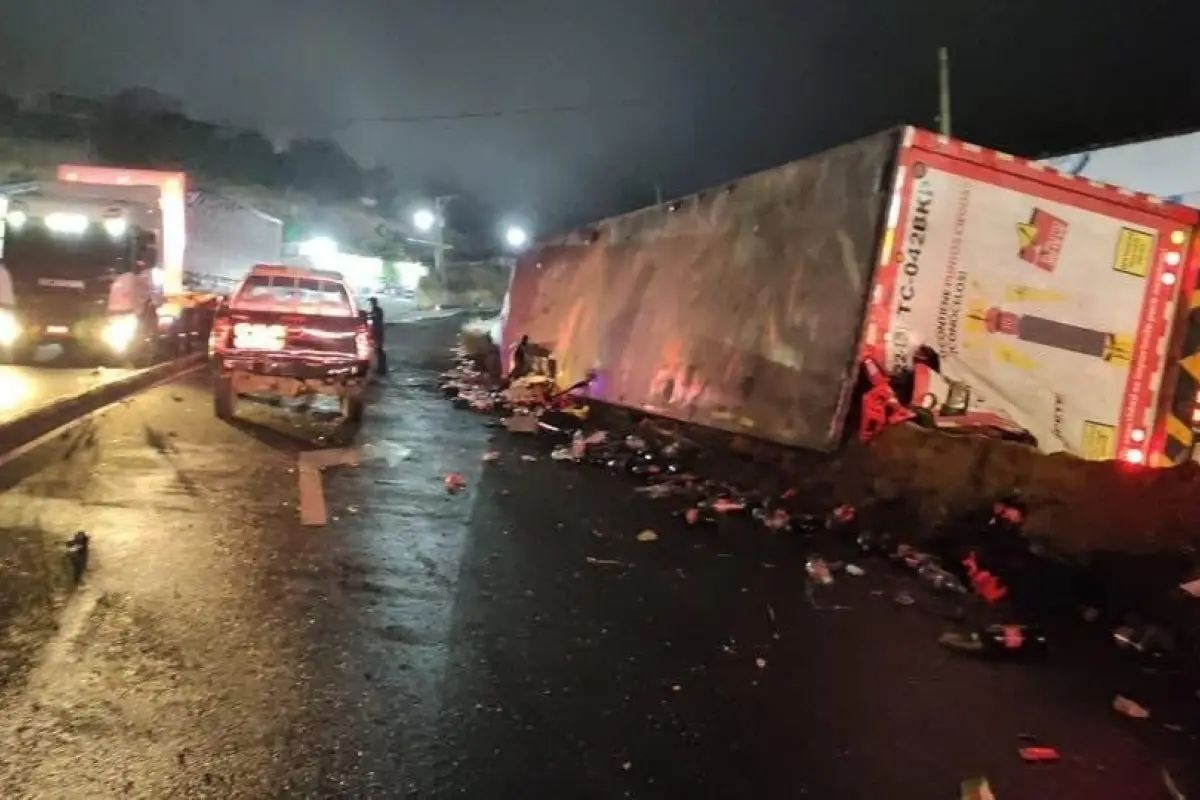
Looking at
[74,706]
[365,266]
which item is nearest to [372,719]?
[74,706]

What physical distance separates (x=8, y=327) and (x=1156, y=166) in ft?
66.3

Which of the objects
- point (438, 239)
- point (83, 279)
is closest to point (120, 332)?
point (83, 279)

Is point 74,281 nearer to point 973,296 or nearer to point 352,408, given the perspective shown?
point 352,408

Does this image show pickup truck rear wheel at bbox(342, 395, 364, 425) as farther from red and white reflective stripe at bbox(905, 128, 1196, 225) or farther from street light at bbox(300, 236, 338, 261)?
street light at bbox(300, 236, 338, 261)

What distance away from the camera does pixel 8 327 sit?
18.0m

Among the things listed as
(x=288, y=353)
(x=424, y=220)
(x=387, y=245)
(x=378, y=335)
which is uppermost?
(x=424, y=220)

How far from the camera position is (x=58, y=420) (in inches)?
465

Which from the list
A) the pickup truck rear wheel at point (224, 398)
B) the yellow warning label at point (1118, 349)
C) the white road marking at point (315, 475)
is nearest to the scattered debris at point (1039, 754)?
the white road marking at point (315, 475)

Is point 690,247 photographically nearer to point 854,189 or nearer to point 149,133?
point 854,189

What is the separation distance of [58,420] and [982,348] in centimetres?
984

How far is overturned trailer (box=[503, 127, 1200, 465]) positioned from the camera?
8102mm

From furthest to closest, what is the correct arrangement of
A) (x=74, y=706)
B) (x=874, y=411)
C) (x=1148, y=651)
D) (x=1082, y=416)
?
(x=1082, y=416), (x=874, y=411), (x=1148, y=651), (x=74, y=706)

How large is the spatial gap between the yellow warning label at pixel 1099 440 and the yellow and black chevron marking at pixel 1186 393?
1.74ft

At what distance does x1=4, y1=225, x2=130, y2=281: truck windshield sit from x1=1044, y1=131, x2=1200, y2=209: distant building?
54.5 ft
